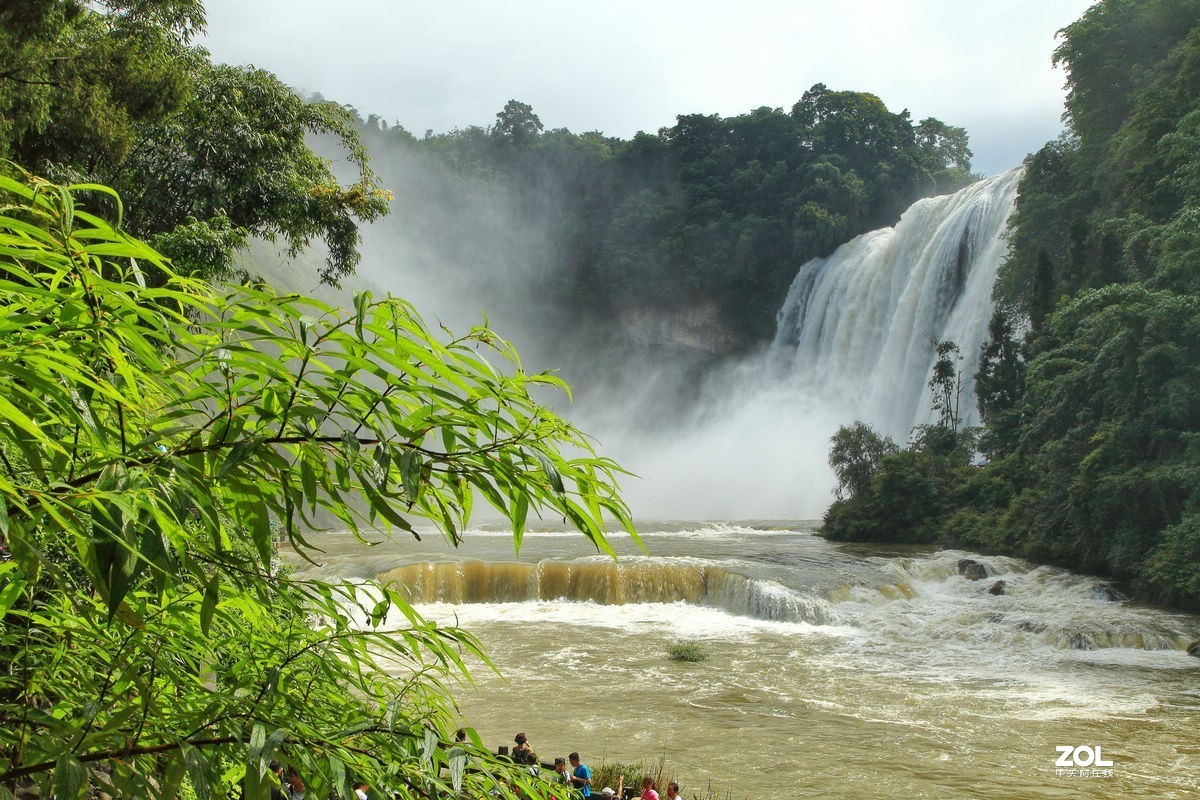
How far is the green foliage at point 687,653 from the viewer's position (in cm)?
1424

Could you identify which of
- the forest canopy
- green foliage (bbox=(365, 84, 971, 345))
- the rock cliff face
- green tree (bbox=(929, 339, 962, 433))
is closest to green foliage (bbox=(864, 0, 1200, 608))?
the forest canopy

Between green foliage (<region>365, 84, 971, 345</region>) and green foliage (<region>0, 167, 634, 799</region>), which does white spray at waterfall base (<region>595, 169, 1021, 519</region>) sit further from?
green foliage (<region>0, 167, 634, 799</region>)

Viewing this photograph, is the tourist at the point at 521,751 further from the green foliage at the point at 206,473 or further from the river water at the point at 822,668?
the green foliage at the point at 206,473

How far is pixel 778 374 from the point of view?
47.8 m

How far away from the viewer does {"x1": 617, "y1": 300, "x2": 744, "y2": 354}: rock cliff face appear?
185 ft

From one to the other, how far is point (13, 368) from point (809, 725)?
11154mm

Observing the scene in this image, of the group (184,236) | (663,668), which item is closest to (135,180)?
(184,236)

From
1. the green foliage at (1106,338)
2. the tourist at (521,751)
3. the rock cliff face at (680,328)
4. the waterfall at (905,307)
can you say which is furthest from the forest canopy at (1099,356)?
the rock cliff face at (680,328)

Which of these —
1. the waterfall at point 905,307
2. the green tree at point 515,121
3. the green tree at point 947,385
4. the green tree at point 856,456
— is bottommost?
the green tree at point 856,456

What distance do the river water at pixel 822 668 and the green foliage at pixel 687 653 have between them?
0.57 ft

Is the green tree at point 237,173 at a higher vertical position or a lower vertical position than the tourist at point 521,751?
higher

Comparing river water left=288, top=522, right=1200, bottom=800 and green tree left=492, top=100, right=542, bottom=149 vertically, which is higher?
green tree left=492, top=100, right=542, bottom=149

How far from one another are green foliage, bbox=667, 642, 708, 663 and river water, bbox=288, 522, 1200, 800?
0.17 meters

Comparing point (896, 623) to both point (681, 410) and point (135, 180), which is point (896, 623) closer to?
point (135, 180)
